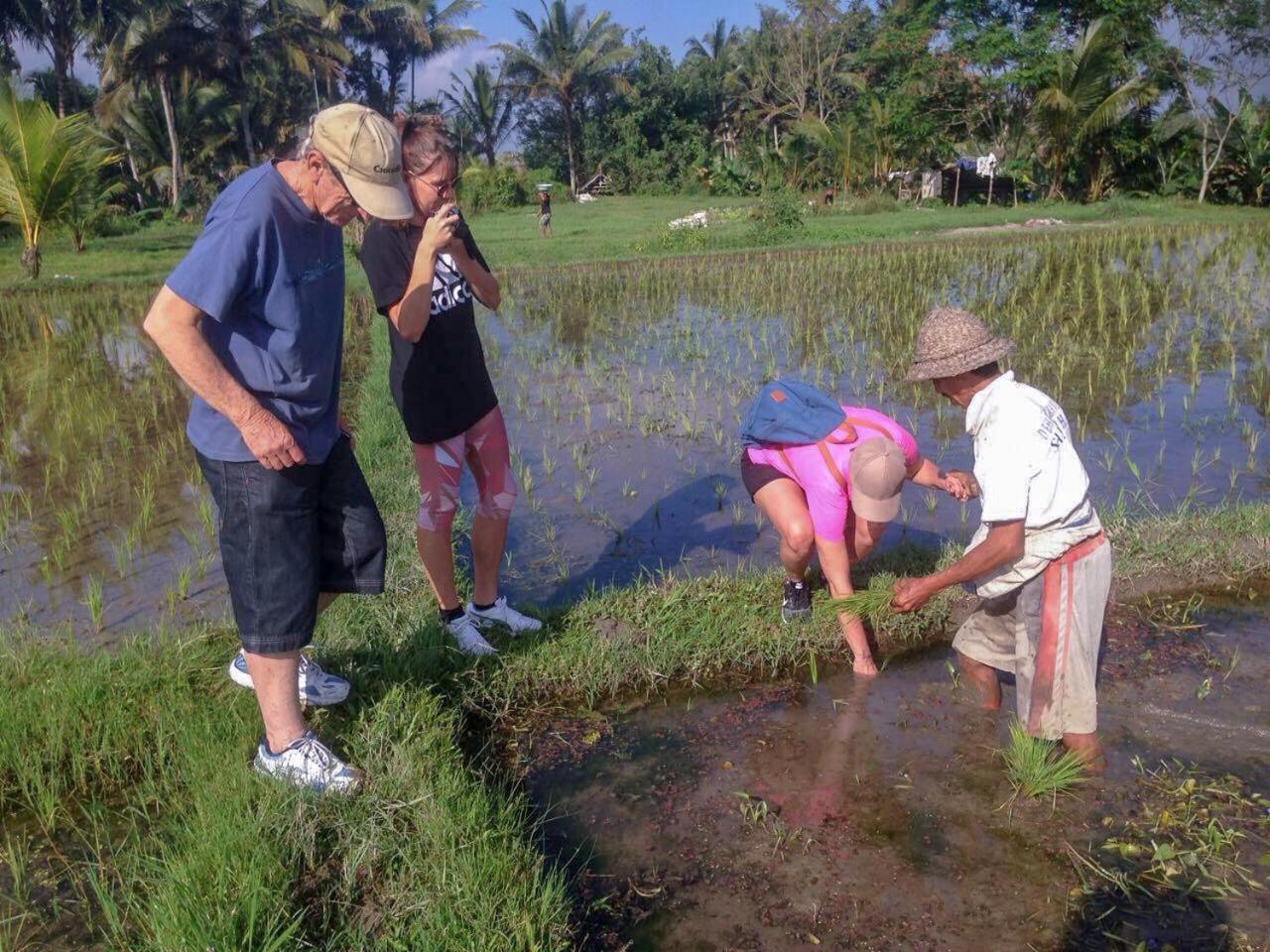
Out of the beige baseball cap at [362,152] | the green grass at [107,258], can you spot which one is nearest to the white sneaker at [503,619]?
the beige baseball cap at [362,152]

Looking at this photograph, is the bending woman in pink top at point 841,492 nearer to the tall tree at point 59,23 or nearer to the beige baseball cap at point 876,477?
the beige baseball cap at point 876,477

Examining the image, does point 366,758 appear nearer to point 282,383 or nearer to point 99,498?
point 282,383

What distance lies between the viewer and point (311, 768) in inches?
86.2

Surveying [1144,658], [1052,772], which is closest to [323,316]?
[1052,772]

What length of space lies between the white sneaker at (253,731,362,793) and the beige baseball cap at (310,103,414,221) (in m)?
1.18

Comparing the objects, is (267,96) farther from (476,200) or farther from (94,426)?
(94,426)

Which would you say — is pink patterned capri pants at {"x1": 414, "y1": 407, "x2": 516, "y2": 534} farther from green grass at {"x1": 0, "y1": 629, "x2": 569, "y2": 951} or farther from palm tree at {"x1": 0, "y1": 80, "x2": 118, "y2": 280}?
palm tree at {"x1": 0, "y1": 80, "x2": 118, "y2": 280}

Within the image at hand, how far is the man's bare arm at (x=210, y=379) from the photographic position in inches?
75.4

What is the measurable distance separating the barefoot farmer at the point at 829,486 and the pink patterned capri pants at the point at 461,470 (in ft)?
2.60

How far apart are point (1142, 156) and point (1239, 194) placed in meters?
2.34

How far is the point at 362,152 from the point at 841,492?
1665 millimetres

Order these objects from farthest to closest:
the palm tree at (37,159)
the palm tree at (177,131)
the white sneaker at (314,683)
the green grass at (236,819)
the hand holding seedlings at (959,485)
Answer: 1. the palm tree at (177,131)
2. the palm tree at (37,159)
3. the hand holding seedlings at (959,485)
4. the white sneaker at (314,683)
5. the green grass at (236,819)

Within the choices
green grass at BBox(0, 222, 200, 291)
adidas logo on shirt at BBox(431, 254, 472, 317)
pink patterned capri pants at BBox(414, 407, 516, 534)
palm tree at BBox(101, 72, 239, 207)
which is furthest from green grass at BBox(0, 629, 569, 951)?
palm tree at BBox(101, 72, 239, 207)

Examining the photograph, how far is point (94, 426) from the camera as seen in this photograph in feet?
19.7
